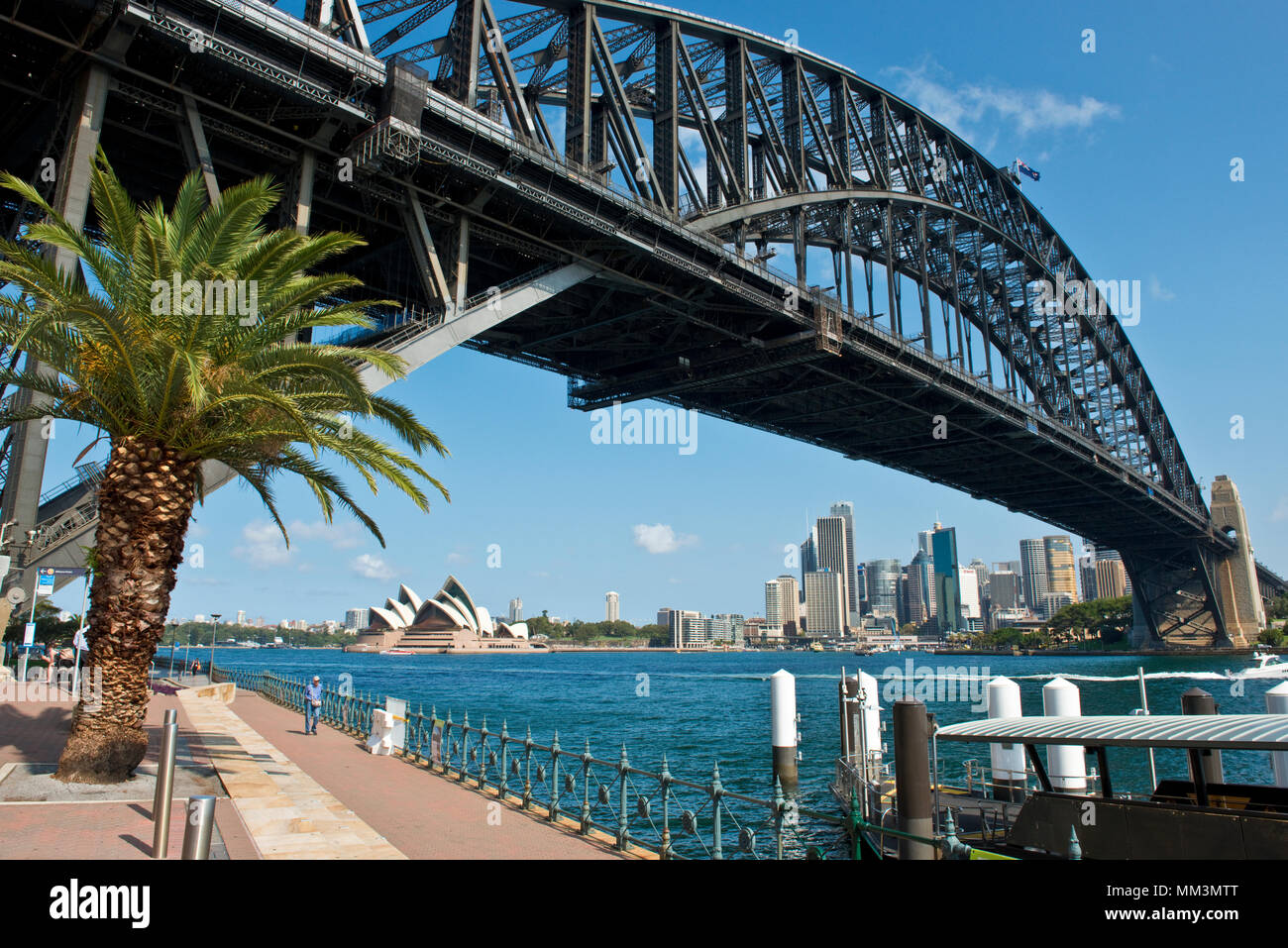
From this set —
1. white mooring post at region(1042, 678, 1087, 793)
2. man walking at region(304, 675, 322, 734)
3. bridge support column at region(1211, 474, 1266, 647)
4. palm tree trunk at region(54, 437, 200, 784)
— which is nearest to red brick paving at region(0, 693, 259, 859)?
palm tree trunk at region(54, 437, 200, 784)

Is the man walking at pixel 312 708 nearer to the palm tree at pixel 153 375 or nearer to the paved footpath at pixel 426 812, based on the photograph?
the paved footpath at pixel 426 812

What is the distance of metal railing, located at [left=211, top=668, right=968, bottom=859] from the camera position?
10.7 meters

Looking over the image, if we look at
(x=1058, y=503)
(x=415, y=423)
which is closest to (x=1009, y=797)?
(x=415, y=423)

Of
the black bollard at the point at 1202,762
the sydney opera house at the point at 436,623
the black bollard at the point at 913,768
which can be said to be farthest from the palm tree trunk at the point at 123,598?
the sydney opera house at the point at 436,623

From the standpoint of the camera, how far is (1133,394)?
3917 inches

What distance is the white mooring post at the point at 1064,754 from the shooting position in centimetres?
1711

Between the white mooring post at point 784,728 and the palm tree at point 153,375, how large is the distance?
14.5 metres

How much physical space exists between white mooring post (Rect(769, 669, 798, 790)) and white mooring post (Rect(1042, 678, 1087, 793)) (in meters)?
6.98

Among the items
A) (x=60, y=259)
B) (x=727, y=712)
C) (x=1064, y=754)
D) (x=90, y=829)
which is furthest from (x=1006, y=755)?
(x=727, y=712)

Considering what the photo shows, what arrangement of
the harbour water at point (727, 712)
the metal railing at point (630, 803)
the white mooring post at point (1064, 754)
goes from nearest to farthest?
the metal railing at point (630, 803) < the white mooring post at point (1064, 754) < the harbour water at point (727, 712)

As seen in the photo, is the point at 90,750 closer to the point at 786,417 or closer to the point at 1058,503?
the point at 786,417

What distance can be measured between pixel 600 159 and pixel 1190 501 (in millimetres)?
105592

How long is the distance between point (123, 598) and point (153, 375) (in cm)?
345

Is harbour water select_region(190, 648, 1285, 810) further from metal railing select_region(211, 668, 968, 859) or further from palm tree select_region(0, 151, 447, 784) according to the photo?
palm tree select_region(0, 151, 447, 784)
